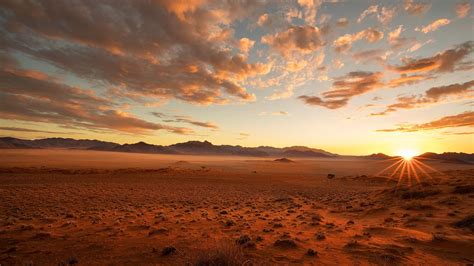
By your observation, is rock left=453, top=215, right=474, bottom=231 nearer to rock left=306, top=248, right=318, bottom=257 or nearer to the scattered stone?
rock left=306, top=248, right=318, bottom=257

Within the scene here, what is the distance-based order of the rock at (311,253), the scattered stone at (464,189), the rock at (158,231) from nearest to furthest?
the rock at (311,253)
the rock at (158,231)
the scattered stone at (464,189)

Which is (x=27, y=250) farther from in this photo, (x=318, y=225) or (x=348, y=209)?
(x=348, y=209)

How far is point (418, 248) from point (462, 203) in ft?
33.0

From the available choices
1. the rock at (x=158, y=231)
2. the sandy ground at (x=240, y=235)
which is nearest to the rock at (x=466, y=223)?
the sandy ground at (x=240, y=235)

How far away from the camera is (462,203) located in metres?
14.3

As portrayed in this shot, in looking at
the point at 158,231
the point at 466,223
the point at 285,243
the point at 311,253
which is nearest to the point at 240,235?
the point at 285,243

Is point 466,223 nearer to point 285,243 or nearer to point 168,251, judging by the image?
point 285,243

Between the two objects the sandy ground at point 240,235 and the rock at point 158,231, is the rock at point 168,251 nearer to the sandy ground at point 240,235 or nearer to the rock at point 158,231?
the sandy ground at point 240,235

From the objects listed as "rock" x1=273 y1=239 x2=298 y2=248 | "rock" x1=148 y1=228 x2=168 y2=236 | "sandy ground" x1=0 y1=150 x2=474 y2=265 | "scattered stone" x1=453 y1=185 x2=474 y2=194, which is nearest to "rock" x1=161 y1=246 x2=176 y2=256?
"sandy ground" x1=0 y1=150 x2=474 y2=265

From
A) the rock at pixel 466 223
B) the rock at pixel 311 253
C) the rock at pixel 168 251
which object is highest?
the rock at pixel 466 223

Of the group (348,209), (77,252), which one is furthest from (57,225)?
(348,209)

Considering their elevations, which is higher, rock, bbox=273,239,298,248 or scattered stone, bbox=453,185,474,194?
scattered stone, bbox=453,185,474,194

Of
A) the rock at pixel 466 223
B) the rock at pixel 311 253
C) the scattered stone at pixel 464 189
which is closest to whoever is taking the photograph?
the rock at pixel 311 253

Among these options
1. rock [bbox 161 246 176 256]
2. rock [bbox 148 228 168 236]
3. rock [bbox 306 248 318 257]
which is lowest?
rock [bbox 148 228 168 236]
